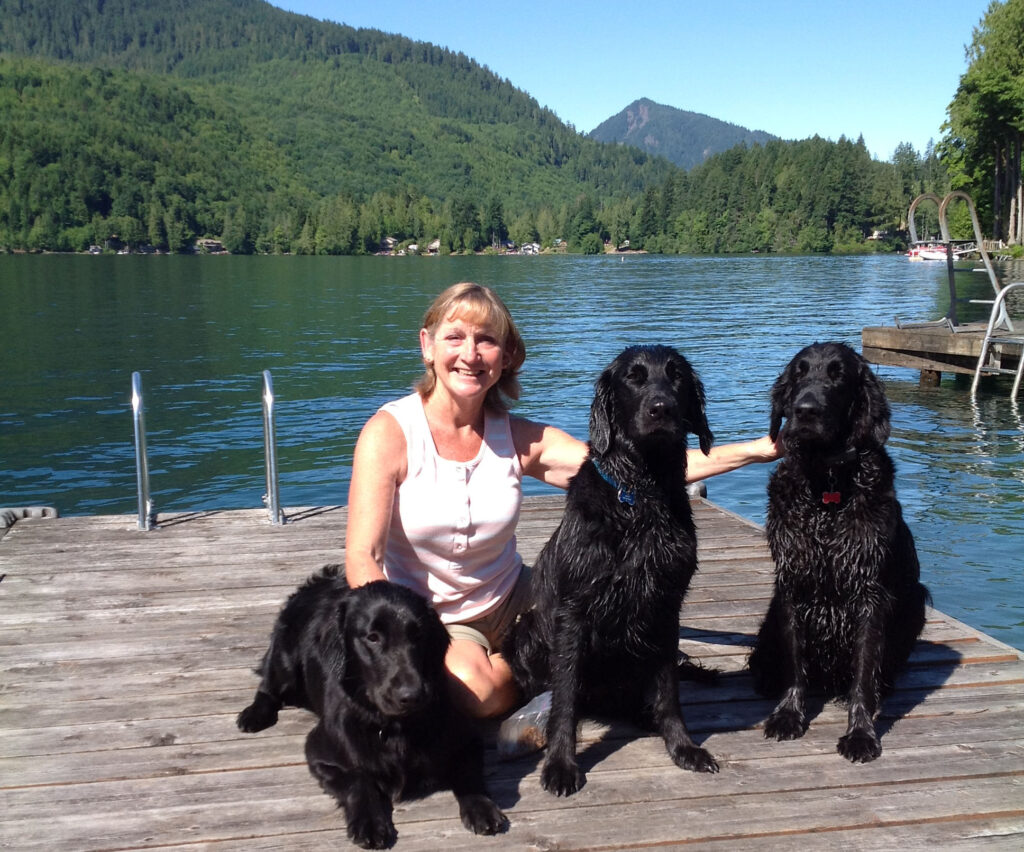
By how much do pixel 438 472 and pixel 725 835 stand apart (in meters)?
1.78

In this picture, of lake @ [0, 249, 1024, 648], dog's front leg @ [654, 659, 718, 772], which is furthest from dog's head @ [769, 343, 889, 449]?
lake @ [0, 249, 1024, 648]

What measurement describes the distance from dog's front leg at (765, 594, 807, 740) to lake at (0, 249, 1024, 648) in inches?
188

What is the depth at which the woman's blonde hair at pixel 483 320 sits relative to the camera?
3.93 m

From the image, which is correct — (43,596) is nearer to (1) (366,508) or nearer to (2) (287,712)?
(2) (287,712)

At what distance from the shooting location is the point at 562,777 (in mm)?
3307

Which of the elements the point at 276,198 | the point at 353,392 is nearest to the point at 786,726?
the point at 353,392

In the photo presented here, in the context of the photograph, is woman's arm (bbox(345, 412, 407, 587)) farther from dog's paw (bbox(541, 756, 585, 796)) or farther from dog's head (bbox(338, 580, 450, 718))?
dog's paw (bbox(541, 756, 585, 796))

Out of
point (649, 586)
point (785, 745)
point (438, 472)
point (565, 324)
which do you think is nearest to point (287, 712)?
point (438, 472)

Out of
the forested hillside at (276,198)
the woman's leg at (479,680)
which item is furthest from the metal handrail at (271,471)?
the forested hillside at (276,198)

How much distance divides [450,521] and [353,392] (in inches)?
694

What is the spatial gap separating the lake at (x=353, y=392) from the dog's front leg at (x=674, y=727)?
5.29 meters

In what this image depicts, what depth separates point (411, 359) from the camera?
1045 inches

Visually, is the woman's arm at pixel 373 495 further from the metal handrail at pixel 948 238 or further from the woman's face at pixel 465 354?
the metal handrail at pixel 948 238

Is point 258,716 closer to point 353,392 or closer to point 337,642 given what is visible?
point 337,642
